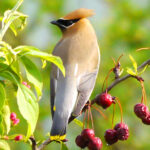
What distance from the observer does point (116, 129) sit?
299cm

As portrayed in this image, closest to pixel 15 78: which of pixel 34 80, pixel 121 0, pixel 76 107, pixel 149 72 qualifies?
pixel 34 80

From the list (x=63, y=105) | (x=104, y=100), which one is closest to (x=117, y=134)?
(x=104, y=100)

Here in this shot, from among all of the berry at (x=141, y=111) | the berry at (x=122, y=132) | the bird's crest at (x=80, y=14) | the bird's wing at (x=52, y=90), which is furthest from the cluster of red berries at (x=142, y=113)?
the bird's crest at (x=80, y=14)

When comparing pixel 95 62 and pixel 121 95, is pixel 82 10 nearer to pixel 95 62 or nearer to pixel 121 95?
pixel 95 62

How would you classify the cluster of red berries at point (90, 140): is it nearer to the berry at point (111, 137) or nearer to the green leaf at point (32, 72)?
the berry at point (111, 137)

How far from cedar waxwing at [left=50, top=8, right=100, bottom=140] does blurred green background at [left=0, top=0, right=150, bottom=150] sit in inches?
83.0

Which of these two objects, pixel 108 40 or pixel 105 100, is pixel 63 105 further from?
pixel 108 40

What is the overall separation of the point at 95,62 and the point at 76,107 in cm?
69

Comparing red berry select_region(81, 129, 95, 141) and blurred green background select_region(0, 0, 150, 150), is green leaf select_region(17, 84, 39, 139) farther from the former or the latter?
blurred green background select_region(0, 0, 150, 150)

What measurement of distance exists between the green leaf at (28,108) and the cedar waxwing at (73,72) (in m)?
0.65

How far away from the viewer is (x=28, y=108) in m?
2.22

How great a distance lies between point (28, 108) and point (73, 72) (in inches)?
50.8

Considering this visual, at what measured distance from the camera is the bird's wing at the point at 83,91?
310 centimetres

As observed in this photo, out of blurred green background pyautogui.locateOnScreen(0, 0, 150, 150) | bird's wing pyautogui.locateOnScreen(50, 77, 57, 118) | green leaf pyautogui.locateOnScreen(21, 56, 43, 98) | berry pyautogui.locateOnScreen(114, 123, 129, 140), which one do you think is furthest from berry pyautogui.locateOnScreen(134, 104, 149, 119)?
blurred green background pyautogui.locateOnScreen(0, 0, 150, 150)
